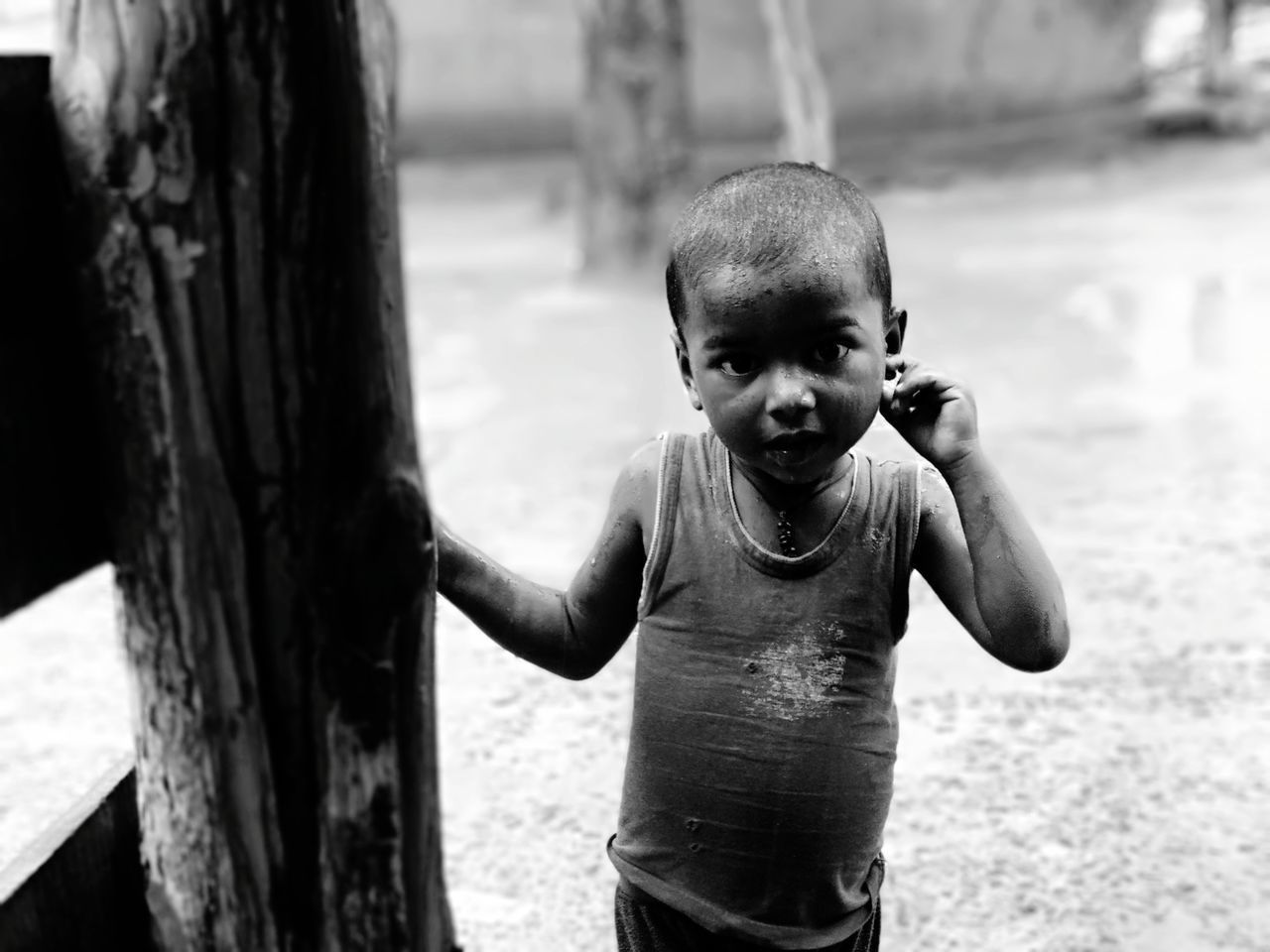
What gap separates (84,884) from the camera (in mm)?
1289

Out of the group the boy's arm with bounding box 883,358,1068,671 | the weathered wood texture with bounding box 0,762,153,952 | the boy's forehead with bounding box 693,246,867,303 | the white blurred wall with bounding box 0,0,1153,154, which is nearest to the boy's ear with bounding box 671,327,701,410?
the boy's forehead with bounding box 693,246,867,303

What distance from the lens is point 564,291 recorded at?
9.70 m

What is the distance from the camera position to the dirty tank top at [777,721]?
1.77m

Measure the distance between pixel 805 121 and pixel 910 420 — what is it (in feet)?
28.9

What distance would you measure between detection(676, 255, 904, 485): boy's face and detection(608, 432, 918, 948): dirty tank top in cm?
14

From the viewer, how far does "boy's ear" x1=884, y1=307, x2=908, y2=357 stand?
5.96 feet

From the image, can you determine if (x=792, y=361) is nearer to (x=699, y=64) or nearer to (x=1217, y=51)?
(x=699, y=64)

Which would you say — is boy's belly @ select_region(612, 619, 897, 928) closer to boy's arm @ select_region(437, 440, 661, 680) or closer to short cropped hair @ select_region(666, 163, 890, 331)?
boy's arm @ select_region(437, 440, 661, 680)

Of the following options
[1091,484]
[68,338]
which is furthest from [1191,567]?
[68,338]

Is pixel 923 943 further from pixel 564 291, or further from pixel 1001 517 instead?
pixel 564 291

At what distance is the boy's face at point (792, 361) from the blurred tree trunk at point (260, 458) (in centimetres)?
51

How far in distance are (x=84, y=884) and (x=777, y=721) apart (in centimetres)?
76

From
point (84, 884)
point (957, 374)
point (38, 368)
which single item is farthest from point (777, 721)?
point (957, 374)

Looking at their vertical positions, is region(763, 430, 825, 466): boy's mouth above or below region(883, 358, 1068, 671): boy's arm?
above
